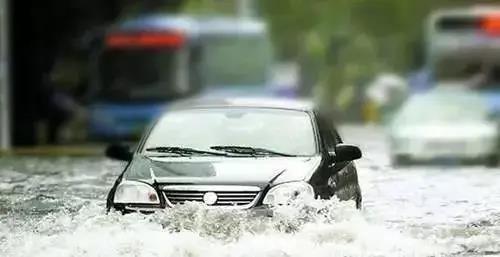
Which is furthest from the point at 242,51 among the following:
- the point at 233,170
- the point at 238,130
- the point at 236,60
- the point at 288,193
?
the point at 288,193

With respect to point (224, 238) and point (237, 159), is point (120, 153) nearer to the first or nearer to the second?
point (237, 159)

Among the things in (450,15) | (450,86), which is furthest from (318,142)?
(450,15)

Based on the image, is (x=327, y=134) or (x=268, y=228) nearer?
(x=268, y=228)

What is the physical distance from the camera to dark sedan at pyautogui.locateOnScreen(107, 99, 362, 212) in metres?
8.25

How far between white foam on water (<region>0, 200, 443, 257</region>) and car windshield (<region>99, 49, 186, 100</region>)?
558 inches

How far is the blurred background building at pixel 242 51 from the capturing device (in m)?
25.3

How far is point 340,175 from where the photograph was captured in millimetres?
9055

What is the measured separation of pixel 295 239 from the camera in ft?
26.8

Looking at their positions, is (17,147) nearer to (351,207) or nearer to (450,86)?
(450,86)

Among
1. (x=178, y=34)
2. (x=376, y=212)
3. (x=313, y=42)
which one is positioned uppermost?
(x=376, y=212)

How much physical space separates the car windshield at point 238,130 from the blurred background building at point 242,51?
42.9 feet

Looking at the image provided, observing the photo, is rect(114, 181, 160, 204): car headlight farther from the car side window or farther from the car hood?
the car side window

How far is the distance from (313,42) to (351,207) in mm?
25161

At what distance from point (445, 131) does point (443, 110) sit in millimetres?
1736
